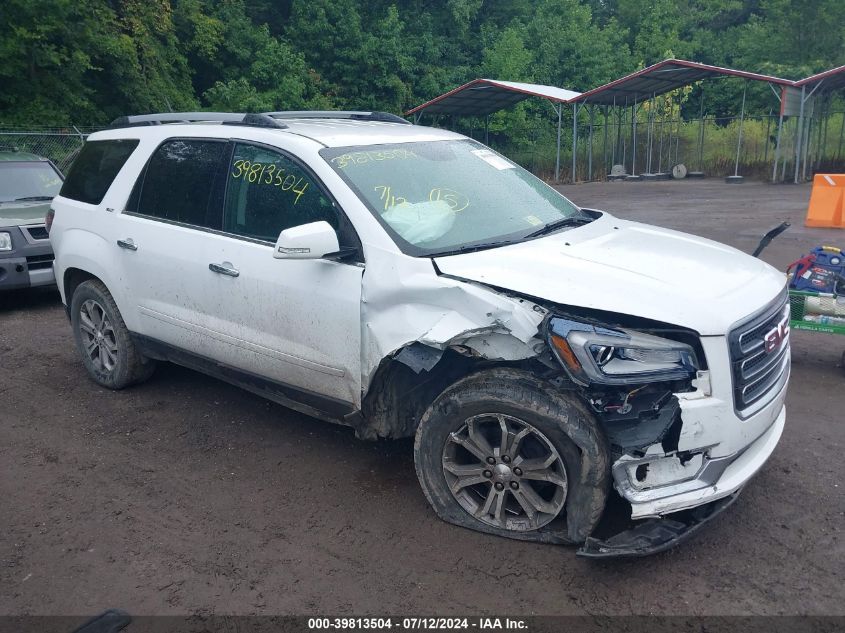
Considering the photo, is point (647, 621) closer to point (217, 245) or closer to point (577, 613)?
point (577, 613)

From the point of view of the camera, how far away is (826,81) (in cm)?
2272

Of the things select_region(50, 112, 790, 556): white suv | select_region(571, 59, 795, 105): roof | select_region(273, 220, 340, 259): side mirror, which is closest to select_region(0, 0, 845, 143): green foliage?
select_region(571, 59, 795, 105): roof

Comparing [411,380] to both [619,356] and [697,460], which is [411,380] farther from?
[697,460]

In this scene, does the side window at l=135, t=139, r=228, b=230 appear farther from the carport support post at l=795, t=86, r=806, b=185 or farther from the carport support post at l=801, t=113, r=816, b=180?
the carport support post at l=801, t=113, r=816, b=180

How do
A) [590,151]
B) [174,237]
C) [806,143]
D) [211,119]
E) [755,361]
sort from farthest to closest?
[590,151]
[806,143]
[211,119]
[174,237]
[755,361]

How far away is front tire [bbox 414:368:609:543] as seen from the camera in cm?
318

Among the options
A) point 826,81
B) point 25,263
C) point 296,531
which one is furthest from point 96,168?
point 826,81

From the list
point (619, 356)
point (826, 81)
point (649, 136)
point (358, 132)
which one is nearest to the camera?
point (619, 356)

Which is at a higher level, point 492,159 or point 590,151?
point 492,159

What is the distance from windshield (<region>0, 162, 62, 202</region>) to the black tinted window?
3.94 metres

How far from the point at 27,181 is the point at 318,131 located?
664 cm

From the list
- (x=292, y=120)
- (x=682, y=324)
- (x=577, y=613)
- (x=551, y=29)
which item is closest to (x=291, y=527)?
(x=577, y=613)

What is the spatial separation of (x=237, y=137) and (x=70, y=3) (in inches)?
756

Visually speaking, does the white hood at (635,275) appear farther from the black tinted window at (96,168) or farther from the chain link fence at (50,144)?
the chain link fence at (50,144)
